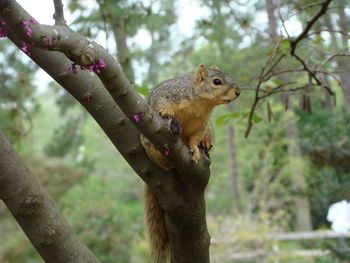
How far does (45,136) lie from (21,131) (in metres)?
21.9

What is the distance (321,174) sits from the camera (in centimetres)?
491

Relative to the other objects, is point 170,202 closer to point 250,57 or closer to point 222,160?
point 250,57

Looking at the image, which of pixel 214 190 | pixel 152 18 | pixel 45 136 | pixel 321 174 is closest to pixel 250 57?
pixel 321 174

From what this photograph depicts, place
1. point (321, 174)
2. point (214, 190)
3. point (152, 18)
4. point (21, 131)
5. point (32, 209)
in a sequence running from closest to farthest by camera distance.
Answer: point (32, 209)
point (21, 131)
point (152, 18)
point (321, 174)
point (214, 190)

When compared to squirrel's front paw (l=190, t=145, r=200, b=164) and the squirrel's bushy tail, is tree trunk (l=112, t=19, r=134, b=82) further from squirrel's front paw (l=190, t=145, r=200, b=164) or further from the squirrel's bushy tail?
squirrel's front paw (l=190, t=145, r=200, b=164)

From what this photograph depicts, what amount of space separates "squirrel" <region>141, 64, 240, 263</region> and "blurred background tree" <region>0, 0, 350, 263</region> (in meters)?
0.12

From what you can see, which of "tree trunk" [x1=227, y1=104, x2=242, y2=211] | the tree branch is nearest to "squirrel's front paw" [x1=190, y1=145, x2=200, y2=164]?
the tree branch

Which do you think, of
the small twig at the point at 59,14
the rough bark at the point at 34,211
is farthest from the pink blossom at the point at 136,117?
the rough bark at the point at 34,211

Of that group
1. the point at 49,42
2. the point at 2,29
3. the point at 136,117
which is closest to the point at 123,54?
the point at 136,117

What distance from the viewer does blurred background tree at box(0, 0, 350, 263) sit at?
104 inches

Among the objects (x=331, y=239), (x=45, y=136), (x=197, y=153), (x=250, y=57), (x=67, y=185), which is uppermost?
(x=45, y=136)

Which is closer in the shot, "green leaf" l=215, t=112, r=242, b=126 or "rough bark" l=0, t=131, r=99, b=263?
"rough bark" l=0, t=131, r=99, b=263

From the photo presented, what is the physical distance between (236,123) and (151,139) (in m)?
2.60

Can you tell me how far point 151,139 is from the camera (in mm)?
1320
